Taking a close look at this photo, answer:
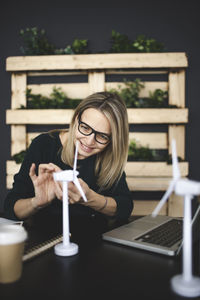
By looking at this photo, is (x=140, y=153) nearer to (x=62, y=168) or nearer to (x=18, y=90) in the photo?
(x=62, y=168)

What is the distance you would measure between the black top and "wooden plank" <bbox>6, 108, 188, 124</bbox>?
1.08m

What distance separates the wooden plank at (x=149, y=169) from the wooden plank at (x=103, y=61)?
3.22 feet

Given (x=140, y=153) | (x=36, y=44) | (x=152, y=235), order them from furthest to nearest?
1. (x=36, y=44)
2. (x=140, y=153)
3. (x=152, y=235)

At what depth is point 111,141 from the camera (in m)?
1.75

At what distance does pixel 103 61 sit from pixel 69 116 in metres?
0.65

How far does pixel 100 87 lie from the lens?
3086mm

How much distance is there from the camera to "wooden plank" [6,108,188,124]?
9.55ft

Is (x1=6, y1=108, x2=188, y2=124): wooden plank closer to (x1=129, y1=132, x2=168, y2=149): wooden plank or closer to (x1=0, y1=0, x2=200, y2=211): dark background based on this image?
(x1=129, y1=132, x2=168, y2=149): wooden plank

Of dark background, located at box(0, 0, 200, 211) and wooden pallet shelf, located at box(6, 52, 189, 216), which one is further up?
dark background, located at box(0, 0, 200, 211)

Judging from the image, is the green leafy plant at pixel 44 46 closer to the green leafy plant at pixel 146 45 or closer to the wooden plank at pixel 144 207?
the green leafy plant at pixel 146 45

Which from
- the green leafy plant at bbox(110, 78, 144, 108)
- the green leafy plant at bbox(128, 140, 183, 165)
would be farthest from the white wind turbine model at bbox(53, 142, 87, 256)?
the green leafy plant at bbox(110, 78, 144, 108)

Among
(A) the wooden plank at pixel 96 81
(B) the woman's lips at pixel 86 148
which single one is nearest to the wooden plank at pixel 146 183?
(A) the wooden plank at pixel 96 81

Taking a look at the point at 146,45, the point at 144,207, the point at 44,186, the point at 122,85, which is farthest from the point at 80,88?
the point at 44,186

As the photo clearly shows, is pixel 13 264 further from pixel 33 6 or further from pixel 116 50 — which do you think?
pixel 33 6
